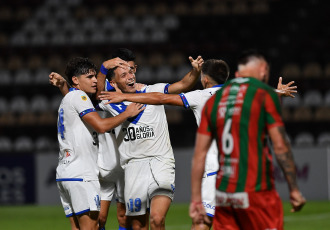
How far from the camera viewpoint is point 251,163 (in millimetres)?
4793

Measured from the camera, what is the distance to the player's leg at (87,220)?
264 inches

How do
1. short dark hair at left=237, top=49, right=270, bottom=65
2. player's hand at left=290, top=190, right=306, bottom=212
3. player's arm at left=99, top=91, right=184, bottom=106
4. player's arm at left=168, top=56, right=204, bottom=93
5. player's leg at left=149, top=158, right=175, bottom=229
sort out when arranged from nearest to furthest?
player's hand at left=290, top=190, right=306, bottom=212 < short dark hair at left=237, top=49, right=270, bottom=65 < player's arm at left=99, top=91, right=184, bottom=106 < player's leg at left=149, top=158, right=175, bottom=229 < player's arm at left=168, top=56, right=204, bottom=93

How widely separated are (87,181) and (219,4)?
15.8m

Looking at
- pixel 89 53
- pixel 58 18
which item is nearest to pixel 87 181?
pixel 89 53

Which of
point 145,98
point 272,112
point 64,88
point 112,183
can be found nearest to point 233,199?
point 272,112

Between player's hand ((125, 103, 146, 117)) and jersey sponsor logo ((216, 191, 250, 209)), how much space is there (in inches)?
85.1

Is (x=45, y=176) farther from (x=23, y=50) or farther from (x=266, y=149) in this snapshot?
(x=266, y=149)

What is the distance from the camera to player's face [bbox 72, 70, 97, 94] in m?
7.04

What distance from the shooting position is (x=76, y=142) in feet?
22.1

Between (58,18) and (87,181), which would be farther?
(58,18)

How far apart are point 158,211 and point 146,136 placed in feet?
2.69

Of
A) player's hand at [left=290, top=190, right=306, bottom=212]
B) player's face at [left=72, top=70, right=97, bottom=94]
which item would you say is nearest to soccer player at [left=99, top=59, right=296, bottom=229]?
player's face at [left=72, top=70, right=97, bottom=94]

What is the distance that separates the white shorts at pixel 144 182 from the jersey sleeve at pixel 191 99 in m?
0.73

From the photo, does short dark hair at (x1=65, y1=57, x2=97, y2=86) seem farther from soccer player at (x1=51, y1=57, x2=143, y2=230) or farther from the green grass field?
the green grass field
